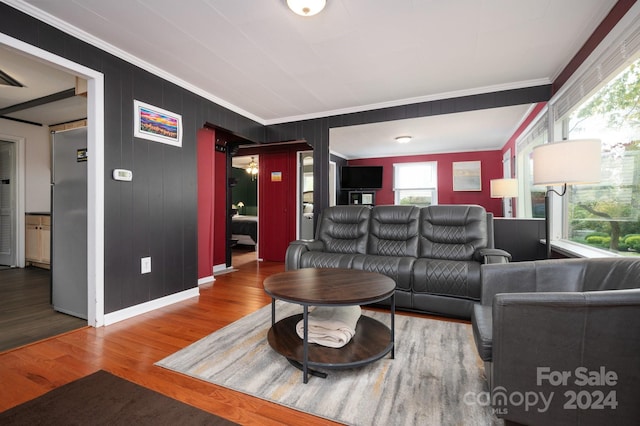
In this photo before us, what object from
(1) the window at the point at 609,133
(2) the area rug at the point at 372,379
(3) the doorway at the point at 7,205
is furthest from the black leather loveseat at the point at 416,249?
(3) the doorway at the point at 7,205

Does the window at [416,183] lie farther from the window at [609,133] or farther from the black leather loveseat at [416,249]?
the window at [609,133]

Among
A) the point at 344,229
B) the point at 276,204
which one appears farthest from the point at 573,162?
the point at 276,204

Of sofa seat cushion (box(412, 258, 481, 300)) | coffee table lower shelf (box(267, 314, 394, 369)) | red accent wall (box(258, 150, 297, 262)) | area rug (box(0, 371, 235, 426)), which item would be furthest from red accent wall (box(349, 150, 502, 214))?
area rug (box(0, 371, 235, 426))

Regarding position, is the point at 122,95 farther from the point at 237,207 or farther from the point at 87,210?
the point at 237,207

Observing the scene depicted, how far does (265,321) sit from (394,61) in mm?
2716

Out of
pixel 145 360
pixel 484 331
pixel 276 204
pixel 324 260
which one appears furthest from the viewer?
pixel 276 204

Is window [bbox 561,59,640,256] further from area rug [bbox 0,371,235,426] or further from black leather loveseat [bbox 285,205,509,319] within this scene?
area rug [bbox 0,371,235,426]

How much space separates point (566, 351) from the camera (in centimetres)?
113

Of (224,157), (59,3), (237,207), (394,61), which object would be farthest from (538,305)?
(237,207)

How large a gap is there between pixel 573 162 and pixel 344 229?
7.53ft

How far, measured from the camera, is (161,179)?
306 cm

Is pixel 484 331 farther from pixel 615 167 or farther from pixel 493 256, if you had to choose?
pixel 615 167

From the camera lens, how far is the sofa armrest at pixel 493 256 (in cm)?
256

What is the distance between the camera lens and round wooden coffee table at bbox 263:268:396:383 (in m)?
1.65
